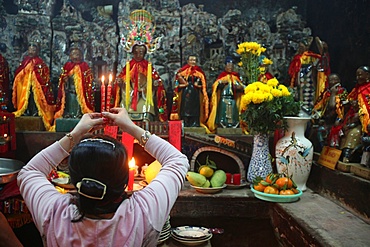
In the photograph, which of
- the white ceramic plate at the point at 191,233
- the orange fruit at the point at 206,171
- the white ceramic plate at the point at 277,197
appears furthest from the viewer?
the orange fruit at the point at 206,171

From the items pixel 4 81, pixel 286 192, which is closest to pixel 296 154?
pixel 286 192

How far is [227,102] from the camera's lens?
12.8 feet

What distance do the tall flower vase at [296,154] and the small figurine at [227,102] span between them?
97 centimetres

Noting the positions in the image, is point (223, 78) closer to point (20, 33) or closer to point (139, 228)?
point (20, 33)

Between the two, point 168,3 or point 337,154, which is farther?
point 168,3

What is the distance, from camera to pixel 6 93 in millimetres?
4027

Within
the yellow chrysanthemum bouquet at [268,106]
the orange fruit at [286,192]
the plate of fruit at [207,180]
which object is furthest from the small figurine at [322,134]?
the plate of fruit at [207,180]

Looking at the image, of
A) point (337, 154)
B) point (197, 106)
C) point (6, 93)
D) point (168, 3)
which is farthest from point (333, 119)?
point (6, 93)

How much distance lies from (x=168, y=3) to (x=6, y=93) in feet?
7.41

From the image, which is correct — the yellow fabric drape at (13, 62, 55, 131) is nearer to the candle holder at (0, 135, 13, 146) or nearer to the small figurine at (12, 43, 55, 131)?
the small figurine at (12, 43, 55, 131)

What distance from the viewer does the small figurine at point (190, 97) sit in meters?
3.96

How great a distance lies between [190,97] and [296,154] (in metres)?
1.49

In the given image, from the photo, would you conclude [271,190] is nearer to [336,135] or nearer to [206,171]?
[206,171]

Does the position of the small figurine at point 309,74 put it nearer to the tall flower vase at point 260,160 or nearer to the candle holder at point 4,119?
the tall flower vase at point 260,160
